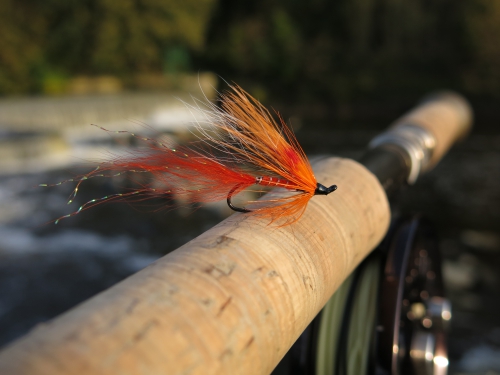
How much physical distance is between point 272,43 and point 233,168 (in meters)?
24.6

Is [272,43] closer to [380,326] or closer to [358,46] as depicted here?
[358,46]

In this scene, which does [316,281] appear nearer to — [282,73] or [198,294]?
[198,294]

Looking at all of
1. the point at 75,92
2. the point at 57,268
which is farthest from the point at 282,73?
the point at 57,268

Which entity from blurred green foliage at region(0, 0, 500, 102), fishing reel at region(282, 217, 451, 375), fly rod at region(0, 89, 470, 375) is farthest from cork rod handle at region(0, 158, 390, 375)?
blurred green foliage at region(0, 0, 500, 102)

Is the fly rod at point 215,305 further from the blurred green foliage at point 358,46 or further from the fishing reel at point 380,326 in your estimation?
the blurred green foliage at point 358,46

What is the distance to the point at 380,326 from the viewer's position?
1656 millimetres

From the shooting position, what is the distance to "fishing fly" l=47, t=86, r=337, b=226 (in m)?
1.14

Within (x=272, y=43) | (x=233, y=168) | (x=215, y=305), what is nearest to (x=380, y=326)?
(x=233, y=168)

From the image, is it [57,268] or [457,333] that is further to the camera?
[57,268]

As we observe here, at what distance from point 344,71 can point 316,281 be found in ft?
79.1

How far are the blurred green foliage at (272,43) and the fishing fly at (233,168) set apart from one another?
18.8 m

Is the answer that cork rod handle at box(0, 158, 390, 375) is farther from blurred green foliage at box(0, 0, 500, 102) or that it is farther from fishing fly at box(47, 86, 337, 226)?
blurred green foliage at box(0, 0, 500, 102)

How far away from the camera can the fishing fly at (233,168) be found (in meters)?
1.14

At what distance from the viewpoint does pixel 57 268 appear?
590cm
